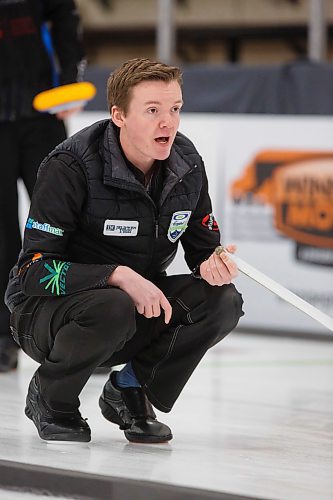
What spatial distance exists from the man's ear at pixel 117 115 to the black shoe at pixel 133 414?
0.61 metres

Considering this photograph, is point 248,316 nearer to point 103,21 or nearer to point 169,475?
point 169,475

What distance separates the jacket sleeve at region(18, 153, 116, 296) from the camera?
7.89ft

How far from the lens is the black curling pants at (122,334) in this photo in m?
2.38

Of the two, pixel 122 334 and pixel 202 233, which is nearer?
pixel 122 334

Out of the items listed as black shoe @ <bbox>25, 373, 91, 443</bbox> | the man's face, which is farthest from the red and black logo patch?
black shoe @ <bbox>25, 373, 91, 443</bbox>

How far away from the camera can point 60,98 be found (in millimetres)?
3438

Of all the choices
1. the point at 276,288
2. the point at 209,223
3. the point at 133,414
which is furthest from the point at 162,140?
the point at 133,414

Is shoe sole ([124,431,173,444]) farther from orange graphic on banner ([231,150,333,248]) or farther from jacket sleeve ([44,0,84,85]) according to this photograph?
orange graphic on banner ([231,150,333,248])

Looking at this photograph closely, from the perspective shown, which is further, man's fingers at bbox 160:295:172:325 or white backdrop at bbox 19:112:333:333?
white backdrop at bbox 19:112:333:333

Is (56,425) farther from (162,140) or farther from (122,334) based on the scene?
(162,140)

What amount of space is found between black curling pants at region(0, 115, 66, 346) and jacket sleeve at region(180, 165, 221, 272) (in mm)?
989

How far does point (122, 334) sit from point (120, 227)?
250 millimetres

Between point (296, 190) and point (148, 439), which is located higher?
point (296, 190)

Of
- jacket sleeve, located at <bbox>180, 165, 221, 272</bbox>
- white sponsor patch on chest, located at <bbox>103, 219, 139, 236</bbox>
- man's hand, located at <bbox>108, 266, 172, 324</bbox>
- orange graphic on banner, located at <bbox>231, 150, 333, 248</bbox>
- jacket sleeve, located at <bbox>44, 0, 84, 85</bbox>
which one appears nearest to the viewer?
man's hand, located at <bbox>108, 266, 172, 324</bbox>
